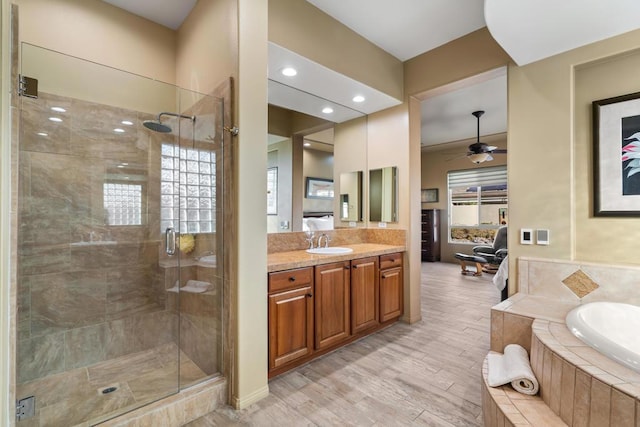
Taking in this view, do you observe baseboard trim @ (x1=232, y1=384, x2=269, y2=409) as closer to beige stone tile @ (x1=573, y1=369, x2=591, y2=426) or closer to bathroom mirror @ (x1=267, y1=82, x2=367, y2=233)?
bathroom mirror @ (x1=267, y1=82, x2=367, y2=233)

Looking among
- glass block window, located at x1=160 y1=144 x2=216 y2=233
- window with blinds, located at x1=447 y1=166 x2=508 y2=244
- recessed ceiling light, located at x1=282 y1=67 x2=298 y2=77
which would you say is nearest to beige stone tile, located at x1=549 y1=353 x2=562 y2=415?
glass block window, located at x1=160 y1=144 x2=216 y2=233

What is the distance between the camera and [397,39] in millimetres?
3021

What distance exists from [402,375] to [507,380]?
86 cm

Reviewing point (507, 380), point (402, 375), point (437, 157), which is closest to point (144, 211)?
point (402, 375)

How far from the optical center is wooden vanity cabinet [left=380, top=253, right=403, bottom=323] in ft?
10.2

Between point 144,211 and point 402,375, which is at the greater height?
point 144,211

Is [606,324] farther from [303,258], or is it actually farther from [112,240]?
[112,240]

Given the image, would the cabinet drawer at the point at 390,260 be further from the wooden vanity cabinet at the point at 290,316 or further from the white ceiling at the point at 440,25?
the white ceiling at the point at 440,25

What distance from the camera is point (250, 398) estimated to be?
196cm

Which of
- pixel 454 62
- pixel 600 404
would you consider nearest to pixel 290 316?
pixel 600 404

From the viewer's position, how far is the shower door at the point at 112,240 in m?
2.03

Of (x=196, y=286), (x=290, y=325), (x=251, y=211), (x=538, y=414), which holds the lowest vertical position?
(x=538, y=414)

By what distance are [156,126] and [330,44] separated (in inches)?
67.7

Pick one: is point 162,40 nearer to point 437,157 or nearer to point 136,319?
point 136,319
